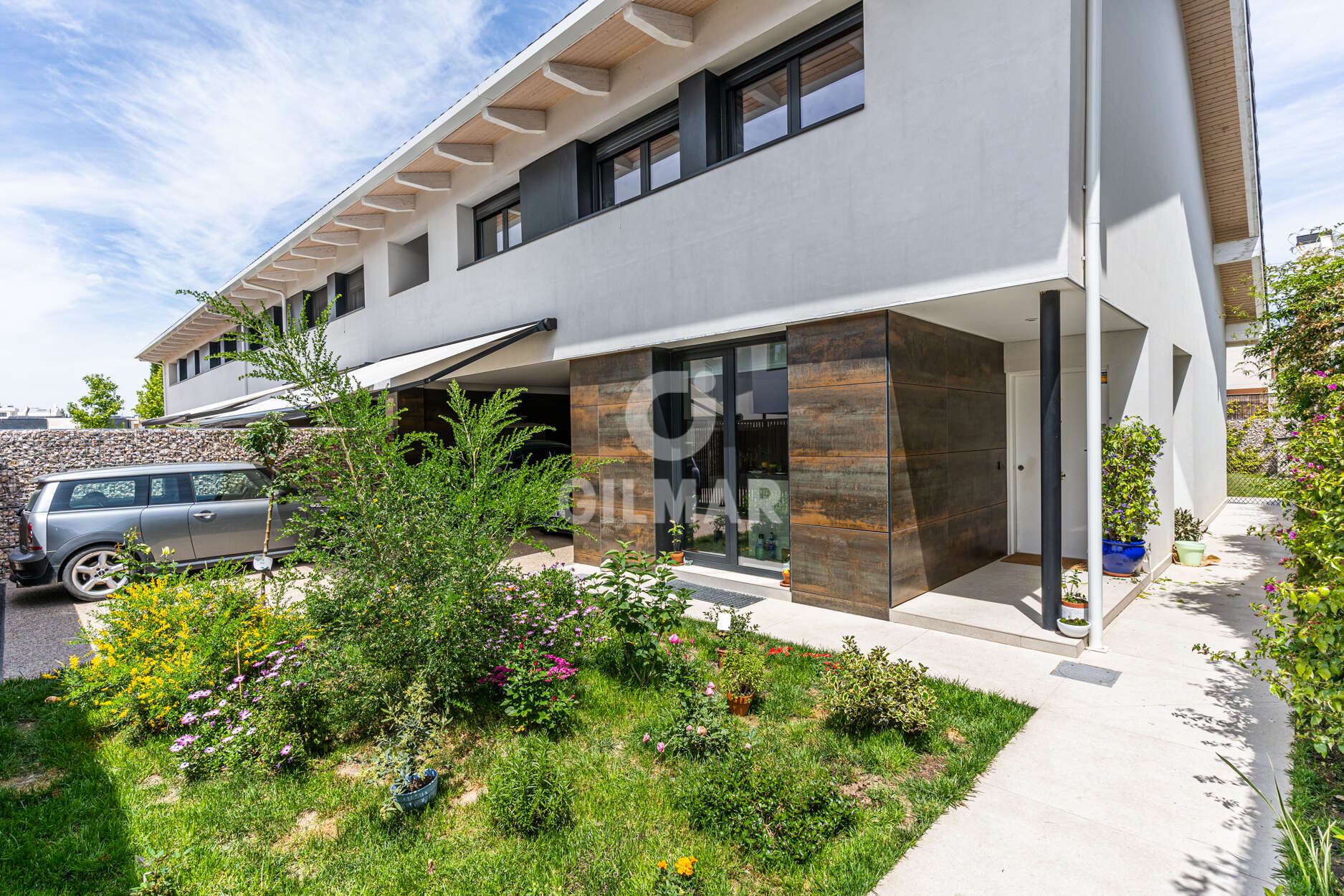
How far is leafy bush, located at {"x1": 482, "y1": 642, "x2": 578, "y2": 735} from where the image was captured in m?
4.62

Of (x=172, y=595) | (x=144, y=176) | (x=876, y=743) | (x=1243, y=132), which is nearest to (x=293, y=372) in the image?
(x=172, y=595)

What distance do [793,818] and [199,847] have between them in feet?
11.0

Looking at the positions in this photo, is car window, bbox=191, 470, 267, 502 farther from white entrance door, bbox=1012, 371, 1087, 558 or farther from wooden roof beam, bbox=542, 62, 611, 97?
white entrance door, bbox=1012, 371, 1087, 558

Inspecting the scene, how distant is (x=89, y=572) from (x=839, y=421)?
36.8 feet

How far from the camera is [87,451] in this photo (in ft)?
39.3

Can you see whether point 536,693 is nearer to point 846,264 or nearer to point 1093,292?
point 846,264

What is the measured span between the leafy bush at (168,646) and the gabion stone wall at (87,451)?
18.2 feet

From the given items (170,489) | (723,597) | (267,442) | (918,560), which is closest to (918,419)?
(918,560)

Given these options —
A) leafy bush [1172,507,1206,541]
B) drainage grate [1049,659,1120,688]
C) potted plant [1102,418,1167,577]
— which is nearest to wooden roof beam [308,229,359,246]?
potted plant [1102,418,1167,577]

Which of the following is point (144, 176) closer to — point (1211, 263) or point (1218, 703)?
point (1218, 703)

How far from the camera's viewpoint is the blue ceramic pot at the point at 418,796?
12.0 feet

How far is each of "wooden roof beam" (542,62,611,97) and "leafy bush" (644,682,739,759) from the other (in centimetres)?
899

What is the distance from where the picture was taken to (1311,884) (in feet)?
8.93

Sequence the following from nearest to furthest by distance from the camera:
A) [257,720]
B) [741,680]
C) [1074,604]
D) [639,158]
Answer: [257,720], [741,680], [1074,604], [639,158]
